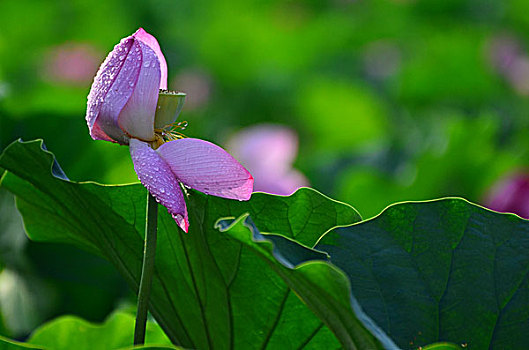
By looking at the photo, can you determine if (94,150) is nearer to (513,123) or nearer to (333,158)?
(333,158)

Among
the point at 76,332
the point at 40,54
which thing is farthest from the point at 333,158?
the point at 40,54

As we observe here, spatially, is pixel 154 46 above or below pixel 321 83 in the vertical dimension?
above

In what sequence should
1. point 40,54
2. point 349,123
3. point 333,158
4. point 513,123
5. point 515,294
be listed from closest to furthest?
point 515,294 < point 333,158 < point 513,123 < point 349,123 < point 40,54

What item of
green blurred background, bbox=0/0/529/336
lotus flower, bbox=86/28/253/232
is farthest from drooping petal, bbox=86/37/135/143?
Result: green blurred background, bbox=0/0/529/336

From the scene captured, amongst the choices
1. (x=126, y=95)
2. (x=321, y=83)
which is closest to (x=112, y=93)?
(x=126, y=95)

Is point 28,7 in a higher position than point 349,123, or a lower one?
lower

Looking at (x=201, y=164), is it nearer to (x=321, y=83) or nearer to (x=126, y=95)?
(x=126, y=95)

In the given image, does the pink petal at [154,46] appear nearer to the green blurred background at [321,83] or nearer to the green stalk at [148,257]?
the green stalk at [148,257]
